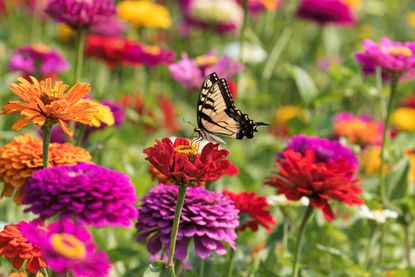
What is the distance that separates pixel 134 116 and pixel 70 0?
0.55m

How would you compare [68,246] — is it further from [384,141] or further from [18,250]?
[384,141]

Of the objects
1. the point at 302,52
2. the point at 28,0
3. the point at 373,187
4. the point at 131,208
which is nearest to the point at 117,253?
the point at 131,208

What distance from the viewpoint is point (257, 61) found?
301 centimetres

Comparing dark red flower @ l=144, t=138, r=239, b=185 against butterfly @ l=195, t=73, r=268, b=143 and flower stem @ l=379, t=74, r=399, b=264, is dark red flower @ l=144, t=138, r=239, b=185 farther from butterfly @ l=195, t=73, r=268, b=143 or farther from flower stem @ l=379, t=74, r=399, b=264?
flower stem @ l=379, t=74, r=399, b=264

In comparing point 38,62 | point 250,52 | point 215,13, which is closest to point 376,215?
point 38,62

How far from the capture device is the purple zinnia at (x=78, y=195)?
3.87ft

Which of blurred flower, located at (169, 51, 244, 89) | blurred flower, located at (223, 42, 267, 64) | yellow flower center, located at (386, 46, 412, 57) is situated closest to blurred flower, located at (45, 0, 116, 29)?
blurred flower, located at (169, 51, 244, 89)

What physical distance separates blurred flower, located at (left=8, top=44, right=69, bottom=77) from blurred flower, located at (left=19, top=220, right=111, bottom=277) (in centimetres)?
115

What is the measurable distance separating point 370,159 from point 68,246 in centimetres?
149

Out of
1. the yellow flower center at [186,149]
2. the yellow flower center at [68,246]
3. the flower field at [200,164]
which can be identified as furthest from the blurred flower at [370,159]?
the yellow flower center at [68,246]

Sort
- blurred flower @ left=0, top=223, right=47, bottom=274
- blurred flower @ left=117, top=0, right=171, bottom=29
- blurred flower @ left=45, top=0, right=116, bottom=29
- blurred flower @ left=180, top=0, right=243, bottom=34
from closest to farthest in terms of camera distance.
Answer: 1. blurred flower @ left=0, top=223, right=47, bottom=274
2. blurred flower @ left=45, top=0, right=116, bottom=29
3. blurred flower @ left=117, top=0, right=171, bottom=29
4. blurred flower @ left=180, top=0, right=243, bottom=34

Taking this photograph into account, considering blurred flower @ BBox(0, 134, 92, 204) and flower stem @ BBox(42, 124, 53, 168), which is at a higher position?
flower stem @ BBox(42, 124, 53, 168)

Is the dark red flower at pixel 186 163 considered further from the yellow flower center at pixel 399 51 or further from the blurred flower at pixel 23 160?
the yellow flower center at pixel 399 51

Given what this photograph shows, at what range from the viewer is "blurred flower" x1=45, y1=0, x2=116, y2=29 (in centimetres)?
179
